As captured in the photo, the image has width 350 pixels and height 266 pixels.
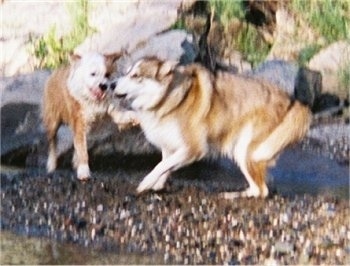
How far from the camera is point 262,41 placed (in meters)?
2.97

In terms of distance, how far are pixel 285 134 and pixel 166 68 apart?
1.33ft

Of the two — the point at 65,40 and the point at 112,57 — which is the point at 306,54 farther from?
the point at 65,40

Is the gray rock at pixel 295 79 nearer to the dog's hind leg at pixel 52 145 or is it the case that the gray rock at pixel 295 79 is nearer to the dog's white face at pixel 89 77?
the dog's white face at pixel 89 77

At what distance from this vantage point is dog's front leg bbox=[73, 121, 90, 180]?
293 cm

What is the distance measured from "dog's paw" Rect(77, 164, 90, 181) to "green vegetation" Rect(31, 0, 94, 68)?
0.31m

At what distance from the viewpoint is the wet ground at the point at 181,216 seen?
2.87 metres

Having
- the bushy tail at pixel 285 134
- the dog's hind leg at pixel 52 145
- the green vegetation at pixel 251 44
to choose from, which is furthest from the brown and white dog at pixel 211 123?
the dog's hind leg at pixel 52 145

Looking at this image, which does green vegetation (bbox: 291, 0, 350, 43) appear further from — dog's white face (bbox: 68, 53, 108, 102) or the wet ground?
dog's white face (bbox: 68, 53, 108, 102)

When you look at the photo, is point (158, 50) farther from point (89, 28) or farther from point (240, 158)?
point (240, 158)

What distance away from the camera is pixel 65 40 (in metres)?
2.95

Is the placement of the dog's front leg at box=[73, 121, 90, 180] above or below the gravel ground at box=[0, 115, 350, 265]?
above

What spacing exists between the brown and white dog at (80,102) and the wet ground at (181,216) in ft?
0.25

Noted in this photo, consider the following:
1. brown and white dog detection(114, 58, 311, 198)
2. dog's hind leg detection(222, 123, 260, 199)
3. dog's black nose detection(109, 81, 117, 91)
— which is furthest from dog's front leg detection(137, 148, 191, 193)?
dog's black nose detection(109, 81, 117, 91)

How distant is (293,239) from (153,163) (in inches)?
18.5
